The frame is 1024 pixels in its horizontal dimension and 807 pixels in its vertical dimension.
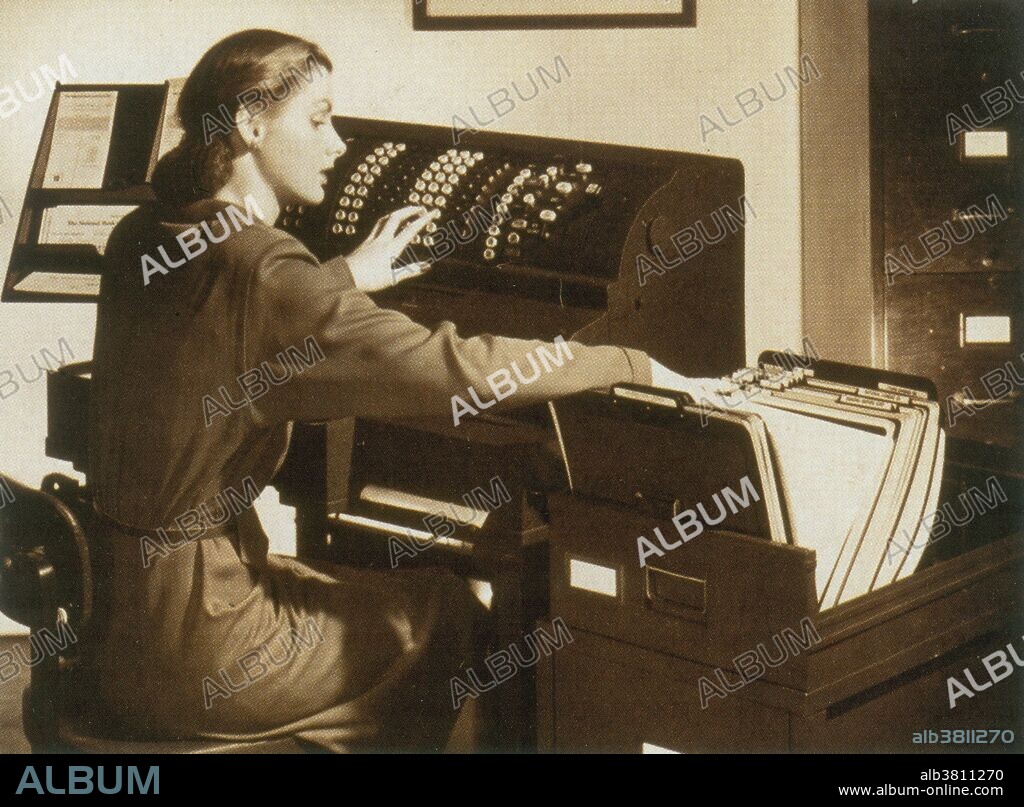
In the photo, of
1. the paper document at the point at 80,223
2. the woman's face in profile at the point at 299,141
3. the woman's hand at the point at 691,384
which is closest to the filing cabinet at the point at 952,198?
the woman's hand at the point at 691,384

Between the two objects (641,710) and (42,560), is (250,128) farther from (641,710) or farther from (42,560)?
(641,710)

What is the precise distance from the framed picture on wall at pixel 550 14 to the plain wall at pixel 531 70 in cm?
2

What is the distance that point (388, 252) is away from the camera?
64.7 inches

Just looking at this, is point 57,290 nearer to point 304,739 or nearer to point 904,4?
point 304,739

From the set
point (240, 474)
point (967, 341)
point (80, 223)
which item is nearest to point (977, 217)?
point (967, 341)

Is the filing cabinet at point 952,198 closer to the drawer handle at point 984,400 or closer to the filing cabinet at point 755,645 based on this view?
the drawer handle at point 984,400

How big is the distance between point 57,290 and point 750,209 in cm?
122

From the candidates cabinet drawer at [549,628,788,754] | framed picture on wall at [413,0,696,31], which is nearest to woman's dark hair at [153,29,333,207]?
cabinet drawer at [549,628,788,754]

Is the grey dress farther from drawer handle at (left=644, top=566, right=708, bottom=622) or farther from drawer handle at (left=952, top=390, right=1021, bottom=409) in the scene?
drawer handle at (left=952, top=390, right=1021, bottom=409)

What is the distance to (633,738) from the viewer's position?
1.29 meters

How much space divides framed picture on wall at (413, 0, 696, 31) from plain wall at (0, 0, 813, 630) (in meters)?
0.02

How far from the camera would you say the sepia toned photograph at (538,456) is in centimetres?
121

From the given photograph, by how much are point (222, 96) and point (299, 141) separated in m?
0.10

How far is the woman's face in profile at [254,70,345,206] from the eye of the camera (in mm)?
1439
